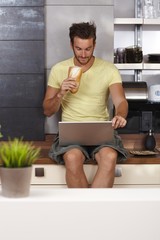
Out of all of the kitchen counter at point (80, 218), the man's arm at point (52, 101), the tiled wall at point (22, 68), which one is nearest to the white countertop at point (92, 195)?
the kitchen counter at point (80, 218)

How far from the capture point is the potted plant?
1793 mm

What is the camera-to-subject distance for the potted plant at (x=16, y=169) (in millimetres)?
1793

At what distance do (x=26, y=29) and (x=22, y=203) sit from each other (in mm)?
2754

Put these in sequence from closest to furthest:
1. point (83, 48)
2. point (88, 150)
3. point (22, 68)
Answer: point (88, 150), point (83, 48), point (22, 68)

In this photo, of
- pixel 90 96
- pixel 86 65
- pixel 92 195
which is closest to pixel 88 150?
pixel 90 96

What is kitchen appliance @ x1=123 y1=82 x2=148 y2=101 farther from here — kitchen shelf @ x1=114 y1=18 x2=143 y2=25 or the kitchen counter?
the kitchen counter

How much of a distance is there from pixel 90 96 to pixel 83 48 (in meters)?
0.32

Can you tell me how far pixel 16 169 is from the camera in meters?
1.81

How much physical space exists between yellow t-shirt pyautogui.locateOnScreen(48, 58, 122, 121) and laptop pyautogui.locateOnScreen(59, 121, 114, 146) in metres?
0.33

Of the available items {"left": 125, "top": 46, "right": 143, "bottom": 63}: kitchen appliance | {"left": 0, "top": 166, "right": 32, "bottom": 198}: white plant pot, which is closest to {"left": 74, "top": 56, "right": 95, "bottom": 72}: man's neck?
{"left": 125, "top": 46, "right": 143, "bottom": 63}: kitchen appliance

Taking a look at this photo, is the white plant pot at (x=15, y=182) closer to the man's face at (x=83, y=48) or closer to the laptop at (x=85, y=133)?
the laptop at (x=85, y=133)

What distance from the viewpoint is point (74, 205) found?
1.76m

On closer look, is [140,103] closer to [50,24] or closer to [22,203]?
[50,24]

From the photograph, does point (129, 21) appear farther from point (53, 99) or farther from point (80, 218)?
point (80, 218)
